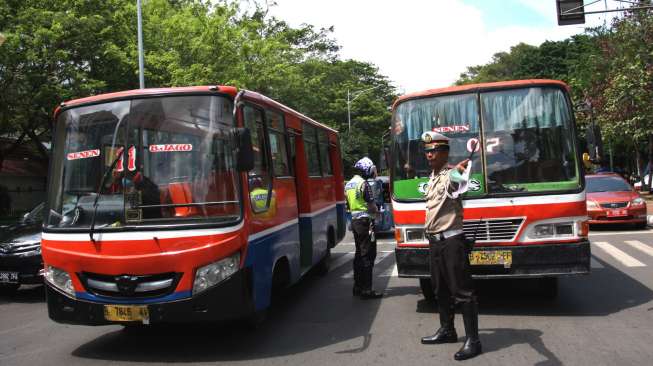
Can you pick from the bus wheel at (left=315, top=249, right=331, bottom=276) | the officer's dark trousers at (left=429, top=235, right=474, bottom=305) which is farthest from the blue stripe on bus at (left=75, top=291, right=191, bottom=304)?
the bus wheel at (left=315, top=249, right=331, bottom=276)

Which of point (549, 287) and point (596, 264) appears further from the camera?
point (596, 264)

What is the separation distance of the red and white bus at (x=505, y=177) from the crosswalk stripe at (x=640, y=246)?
535 cm

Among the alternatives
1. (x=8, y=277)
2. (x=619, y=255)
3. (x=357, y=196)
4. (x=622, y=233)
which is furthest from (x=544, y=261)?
(x=622, y=233)

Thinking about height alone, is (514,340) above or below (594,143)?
below

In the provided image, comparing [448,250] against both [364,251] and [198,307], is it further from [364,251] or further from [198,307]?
[364,251]

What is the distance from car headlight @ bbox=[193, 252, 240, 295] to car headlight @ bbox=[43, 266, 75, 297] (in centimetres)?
125

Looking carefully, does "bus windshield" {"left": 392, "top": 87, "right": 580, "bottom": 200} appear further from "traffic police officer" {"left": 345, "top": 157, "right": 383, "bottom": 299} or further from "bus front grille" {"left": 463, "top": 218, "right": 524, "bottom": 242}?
"traffic police officer" {"left": 345, "top": 157, "right": 383, "bottom": 299}

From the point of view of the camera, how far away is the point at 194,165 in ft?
17.9

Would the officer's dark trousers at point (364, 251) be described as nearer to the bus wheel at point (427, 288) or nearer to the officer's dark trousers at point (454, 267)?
the bus wheel at point (427, 288)

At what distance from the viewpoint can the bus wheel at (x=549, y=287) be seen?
7.25m

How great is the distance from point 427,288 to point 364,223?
4.14 ft

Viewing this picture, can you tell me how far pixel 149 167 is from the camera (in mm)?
5508

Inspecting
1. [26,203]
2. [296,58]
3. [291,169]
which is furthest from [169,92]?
[296,58]

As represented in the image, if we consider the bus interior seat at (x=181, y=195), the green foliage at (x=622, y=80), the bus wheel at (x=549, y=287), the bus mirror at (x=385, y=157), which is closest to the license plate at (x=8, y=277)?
the bus interior seat at (x=181, y=195)
